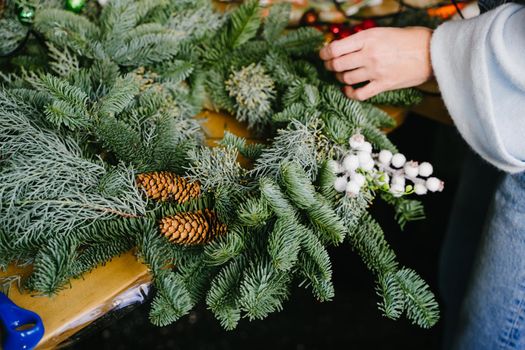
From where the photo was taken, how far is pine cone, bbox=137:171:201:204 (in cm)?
60

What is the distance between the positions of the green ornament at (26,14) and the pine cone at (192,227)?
1.34ft

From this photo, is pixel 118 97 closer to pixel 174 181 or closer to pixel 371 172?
pixel 174 181

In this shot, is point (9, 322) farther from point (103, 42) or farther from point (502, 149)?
point (502, 149)

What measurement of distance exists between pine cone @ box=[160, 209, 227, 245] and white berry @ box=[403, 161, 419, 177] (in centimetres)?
26

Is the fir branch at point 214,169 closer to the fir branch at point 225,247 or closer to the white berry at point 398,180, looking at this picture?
the fir branch at point 225,247

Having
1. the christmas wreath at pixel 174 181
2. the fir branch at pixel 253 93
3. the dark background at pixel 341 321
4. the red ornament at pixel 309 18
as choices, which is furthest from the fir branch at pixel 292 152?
the dark background at pixel 341 321

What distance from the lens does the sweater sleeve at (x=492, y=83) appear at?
589 millimetres

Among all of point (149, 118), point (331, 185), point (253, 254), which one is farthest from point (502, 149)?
point (149, 118)

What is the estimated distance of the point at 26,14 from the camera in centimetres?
76

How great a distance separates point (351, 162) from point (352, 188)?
0.04m

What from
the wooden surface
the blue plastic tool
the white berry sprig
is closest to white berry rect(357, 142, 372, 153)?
the white berry sprig

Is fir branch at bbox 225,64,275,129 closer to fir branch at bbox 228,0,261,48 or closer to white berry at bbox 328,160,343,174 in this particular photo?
fir branch at bbox 228,0,261,48

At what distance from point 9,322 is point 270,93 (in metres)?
0.46

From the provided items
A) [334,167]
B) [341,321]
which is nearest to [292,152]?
[334,167]
